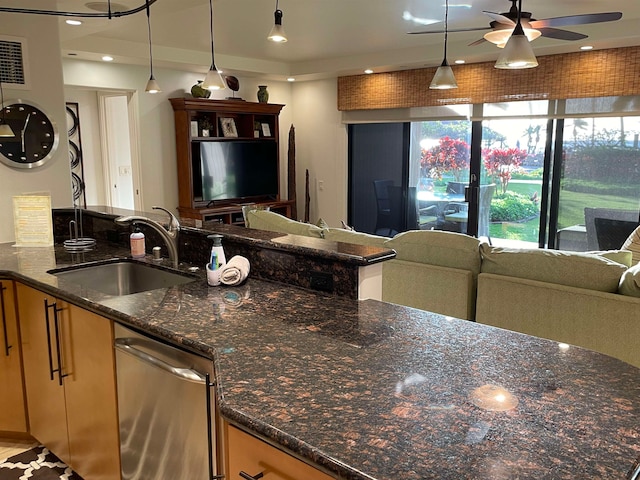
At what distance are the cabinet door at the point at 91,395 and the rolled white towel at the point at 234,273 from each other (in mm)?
482

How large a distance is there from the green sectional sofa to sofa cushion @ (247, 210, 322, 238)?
0.08 ft

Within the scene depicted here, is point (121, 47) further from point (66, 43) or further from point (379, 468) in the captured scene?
point (379, 468)

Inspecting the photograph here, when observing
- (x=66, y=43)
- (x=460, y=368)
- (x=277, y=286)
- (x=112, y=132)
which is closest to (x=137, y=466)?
(x=277, y=286)

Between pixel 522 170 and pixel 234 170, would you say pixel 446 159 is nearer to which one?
pixel 522 170

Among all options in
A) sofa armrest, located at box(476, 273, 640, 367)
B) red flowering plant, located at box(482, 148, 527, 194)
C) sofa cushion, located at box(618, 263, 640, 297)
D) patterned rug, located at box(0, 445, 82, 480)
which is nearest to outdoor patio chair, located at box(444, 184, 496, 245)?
red flowering plant, located at box(482, 148, 527, 194)

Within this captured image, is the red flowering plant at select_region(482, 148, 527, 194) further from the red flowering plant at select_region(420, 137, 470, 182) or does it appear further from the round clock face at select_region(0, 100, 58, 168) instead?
the round clock face at select_region(0, 100, 58, 168)

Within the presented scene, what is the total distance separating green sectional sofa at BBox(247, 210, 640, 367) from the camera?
2.73m

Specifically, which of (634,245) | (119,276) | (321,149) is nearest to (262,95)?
(321,149)

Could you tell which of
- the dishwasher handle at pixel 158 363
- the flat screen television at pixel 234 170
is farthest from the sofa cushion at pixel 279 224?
the flat screen television at pixel 234 170

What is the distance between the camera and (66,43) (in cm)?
512

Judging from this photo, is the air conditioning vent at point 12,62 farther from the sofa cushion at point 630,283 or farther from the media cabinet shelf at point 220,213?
the sofa cushion at point 630,283

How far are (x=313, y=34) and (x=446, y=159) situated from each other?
8.04 feet

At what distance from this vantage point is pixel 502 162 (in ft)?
20.6

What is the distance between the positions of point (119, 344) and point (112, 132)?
6394 millimetres
